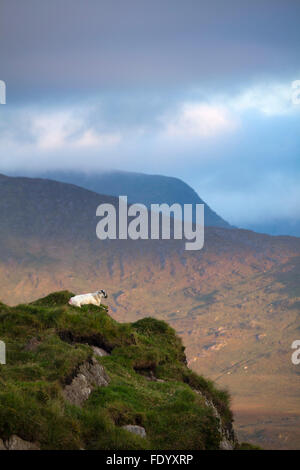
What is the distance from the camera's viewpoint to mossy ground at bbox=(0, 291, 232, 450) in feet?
54.6

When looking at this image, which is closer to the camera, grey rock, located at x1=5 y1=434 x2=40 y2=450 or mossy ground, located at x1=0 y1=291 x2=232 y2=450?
grey rock, located at x1=5 y1=434 x2=40 y2=450

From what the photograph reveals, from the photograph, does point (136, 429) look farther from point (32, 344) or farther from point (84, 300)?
point (84, 300)

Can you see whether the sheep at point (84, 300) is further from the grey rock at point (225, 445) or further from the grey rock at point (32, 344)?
the grey rock at point (225, 445)

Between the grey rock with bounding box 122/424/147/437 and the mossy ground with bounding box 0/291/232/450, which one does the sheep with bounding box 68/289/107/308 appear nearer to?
the mossy ground with bounding box 0/291/232/450

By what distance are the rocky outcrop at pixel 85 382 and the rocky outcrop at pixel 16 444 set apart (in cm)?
290

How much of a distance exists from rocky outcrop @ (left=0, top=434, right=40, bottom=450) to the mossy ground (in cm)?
12

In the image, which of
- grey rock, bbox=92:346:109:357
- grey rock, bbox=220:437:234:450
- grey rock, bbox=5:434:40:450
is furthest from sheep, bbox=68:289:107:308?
grey rock, bbox=5:434:40:450

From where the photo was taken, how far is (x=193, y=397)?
21438 mm

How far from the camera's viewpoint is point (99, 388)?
20.4m

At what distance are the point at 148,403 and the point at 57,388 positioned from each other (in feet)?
12.3

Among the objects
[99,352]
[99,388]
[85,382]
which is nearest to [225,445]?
[99,388]
